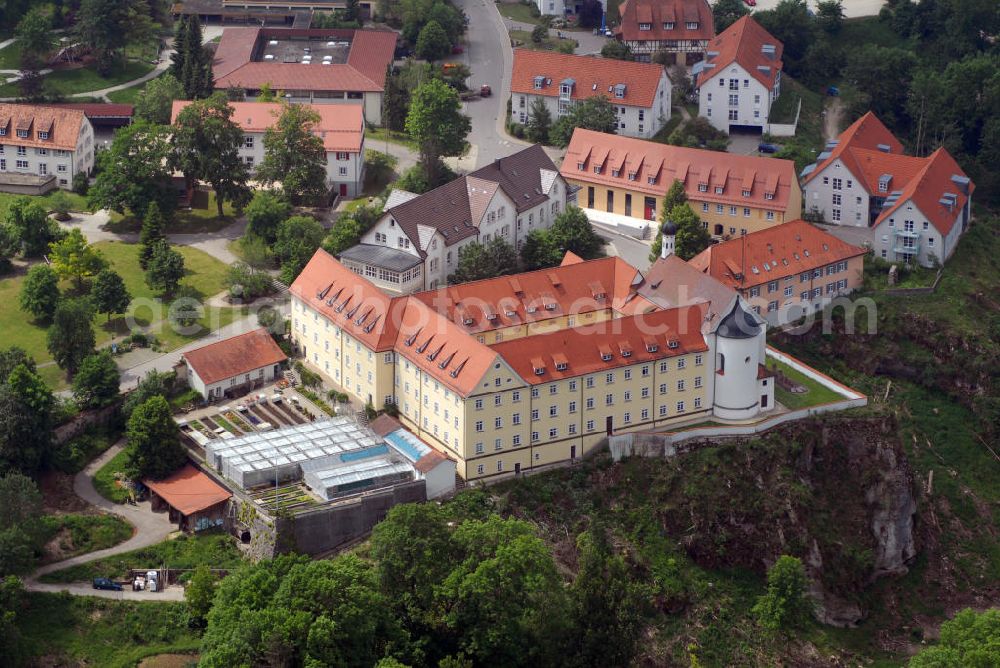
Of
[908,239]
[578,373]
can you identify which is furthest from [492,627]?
[908,239]

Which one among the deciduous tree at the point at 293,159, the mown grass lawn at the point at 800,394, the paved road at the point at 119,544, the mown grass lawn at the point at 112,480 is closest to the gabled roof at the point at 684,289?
the mown grass lawn at the point at 800,394

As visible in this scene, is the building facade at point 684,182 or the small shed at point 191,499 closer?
the small shed at point 191,499

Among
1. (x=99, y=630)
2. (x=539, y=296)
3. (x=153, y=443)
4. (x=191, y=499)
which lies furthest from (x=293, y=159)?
(x=99, y=630)

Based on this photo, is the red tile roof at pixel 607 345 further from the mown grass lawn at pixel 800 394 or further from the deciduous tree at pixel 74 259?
the deciduous tree at pixel 74 259

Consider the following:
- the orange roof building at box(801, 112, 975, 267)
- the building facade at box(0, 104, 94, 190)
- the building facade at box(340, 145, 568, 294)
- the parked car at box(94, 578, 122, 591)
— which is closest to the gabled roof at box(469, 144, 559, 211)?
the building facade at box(340, 145, 568, 294)

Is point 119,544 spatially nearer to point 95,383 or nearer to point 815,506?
point 95,383

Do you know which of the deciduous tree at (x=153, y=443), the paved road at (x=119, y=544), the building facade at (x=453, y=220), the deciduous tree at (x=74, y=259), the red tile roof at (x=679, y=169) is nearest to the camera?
the paved road at (x=119, y=544)
